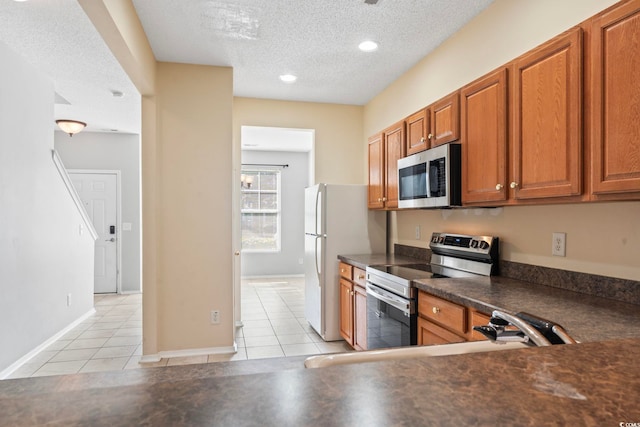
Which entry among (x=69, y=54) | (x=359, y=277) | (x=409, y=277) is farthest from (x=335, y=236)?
(x=69, y=54)

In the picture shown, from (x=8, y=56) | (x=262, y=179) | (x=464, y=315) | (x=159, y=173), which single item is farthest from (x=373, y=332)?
(x=262, y=179)

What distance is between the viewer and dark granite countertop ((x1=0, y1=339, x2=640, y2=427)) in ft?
1.47

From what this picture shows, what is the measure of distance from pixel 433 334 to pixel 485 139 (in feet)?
3.74

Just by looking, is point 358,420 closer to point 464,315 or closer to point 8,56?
point 464,315

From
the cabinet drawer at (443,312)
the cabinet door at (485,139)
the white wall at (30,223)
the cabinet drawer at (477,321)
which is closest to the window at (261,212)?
the white wall at (30,223)

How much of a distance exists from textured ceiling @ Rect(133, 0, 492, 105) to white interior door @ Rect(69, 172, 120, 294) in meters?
3.59

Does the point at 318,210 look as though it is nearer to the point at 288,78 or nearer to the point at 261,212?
A: the point at 288,78

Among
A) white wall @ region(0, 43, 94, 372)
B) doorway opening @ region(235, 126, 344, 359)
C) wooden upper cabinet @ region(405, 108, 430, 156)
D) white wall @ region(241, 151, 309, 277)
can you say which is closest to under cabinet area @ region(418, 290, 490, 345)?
wooden upper cabinet @ region(405, 108, 430, 156)

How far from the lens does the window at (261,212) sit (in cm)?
787

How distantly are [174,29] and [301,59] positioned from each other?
1057mm

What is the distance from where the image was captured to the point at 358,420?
1.45 feet

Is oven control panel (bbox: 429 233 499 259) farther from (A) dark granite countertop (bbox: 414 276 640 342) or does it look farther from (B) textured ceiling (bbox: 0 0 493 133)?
(B) textured ceiling (bbox: 0 0 493 133)

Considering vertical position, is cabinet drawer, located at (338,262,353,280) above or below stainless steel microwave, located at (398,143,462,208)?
below

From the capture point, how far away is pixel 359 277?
3.29 meters
